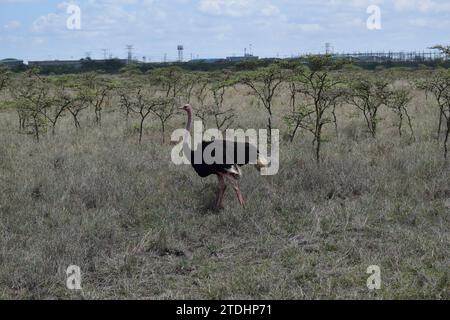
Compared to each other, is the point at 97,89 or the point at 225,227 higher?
the point at 97,89

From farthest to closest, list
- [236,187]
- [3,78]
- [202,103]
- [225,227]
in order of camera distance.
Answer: [3,78]
[202,103]
[236,187]
[225,227]

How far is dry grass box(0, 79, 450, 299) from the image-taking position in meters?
4.49

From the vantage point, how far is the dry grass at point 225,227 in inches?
177

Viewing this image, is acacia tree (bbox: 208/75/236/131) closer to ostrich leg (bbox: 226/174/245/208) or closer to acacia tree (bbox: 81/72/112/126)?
acacia tree (bbox: 81/72/112/126)

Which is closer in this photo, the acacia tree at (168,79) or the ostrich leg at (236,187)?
the ostrich leg at (236,187)

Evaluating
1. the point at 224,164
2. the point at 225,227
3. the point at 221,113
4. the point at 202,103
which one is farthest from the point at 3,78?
the point at 225,227

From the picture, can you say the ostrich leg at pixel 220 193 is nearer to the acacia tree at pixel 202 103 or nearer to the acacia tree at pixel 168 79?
the acacia tree at pixel 202 103

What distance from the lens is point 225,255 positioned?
526cm

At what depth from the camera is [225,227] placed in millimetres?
5969

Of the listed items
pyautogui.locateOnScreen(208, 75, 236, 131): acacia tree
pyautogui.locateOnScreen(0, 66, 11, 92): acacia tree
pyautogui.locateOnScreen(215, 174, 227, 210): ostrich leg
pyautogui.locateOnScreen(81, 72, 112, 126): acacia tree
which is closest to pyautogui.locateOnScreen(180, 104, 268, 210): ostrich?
pyautogui.locateOnScreen(215, 174, 227, 210): ostrich leg

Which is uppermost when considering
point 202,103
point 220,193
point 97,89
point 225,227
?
point 97,89

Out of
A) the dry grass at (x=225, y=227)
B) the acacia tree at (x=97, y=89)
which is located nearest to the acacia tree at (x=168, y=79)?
the acacia tree at (x=97, y=89)

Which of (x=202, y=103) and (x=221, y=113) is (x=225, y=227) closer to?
(x=221, y=113)

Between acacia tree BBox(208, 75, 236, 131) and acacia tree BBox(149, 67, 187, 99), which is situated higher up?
acacia tree BBox(149, 67, 187, 99)
